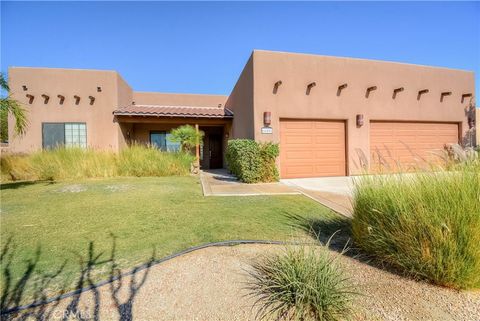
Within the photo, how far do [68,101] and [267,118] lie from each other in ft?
38.4

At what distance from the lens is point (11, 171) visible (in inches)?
414

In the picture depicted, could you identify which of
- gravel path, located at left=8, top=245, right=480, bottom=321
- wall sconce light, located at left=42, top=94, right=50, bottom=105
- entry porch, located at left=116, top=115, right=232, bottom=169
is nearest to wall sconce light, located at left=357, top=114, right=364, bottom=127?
entry porch, located at left=116, top=115, right=232, bottom=169

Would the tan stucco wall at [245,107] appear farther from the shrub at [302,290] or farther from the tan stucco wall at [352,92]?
the shrub at [302,290]

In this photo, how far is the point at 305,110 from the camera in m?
10.1

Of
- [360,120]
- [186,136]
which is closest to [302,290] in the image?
[360,120]

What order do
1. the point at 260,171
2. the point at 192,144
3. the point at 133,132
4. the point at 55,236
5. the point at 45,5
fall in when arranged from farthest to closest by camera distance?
1. the point at 133,132
2. the point at 192,144
3. the point at 260,171
4. the point at 45,5
5. the point at 55,236

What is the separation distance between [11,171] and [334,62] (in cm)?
1516

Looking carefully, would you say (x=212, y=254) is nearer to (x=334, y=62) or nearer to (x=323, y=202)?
(x=323, y=202)

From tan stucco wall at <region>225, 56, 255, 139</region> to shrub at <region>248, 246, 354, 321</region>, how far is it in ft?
25.2

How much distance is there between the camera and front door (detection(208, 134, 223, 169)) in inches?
687

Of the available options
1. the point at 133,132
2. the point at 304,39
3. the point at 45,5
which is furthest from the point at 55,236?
the point at 133,132

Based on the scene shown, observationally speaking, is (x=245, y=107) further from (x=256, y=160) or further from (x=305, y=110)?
(x=256, y=160)

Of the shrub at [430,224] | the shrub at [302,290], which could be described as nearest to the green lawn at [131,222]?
the shrub at [302,290]

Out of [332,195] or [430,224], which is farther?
[332,195]
